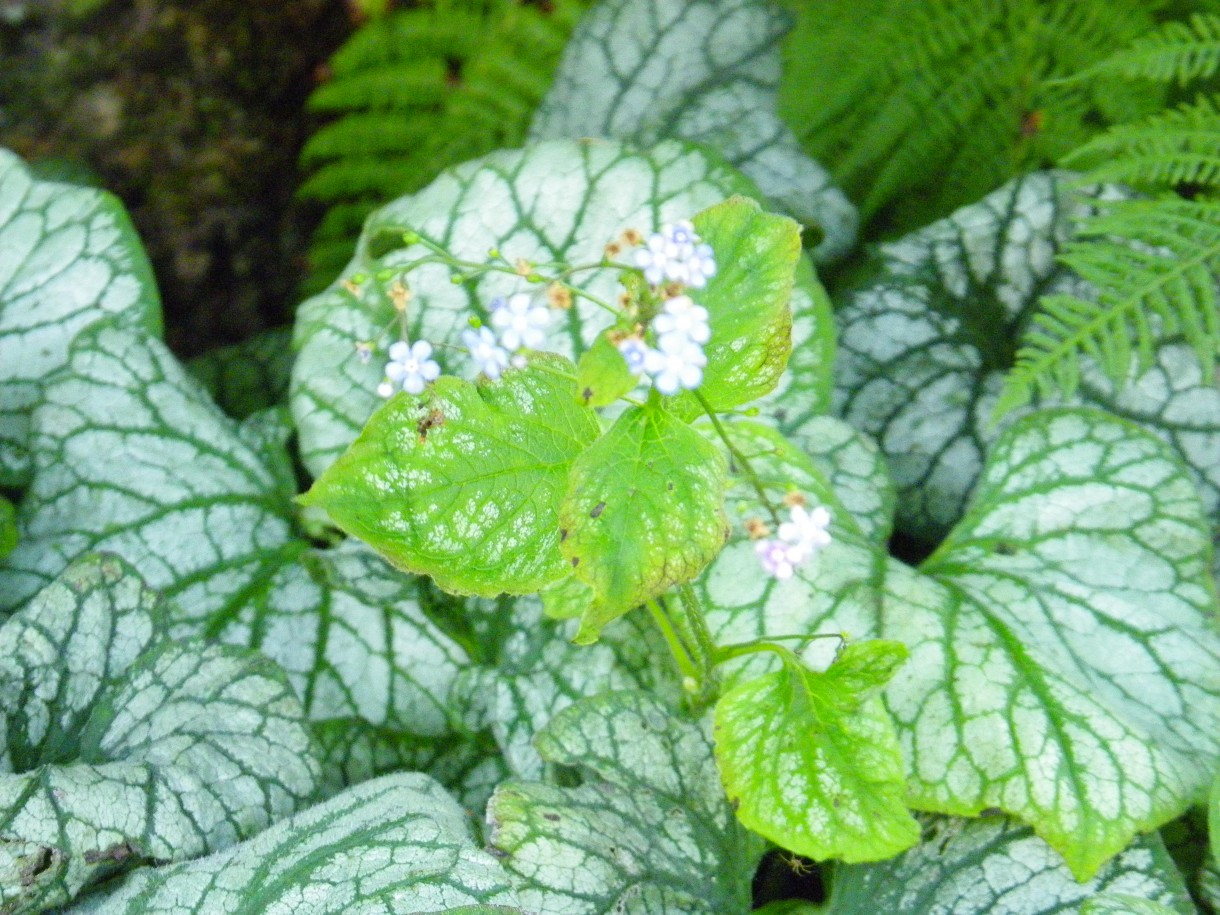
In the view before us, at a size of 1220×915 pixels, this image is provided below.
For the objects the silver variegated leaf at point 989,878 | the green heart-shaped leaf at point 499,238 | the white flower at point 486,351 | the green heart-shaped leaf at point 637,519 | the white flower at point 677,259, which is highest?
the green heart-shaped leaf at point 499,238

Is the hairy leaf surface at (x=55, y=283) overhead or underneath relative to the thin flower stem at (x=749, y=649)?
overhead

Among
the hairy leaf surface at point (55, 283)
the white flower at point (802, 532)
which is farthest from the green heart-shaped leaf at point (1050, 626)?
the hairy leaf surface at point (55, 283)

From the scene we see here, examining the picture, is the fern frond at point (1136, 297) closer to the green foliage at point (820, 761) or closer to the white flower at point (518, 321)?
the green foliage at point (820, 761)

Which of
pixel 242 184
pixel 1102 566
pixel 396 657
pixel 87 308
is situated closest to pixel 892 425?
pixel 1102 566

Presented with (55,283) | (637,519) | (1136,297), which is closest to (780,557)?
(637,519)

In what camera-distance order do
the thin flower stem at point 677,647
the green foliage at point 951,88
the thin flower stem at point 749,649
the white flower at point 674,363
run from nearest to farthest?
the white flower at point 674,363 → the thin flower stem at point 749,649 → the thin flower stem at point 677,647 → the green foliage at point 951,88

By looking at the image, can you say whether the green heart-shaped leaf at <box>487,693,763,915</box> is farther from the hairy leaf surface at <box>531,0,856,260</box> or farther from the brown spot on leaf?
the hairy leaf surface at <box>531,0,856,260</box>
